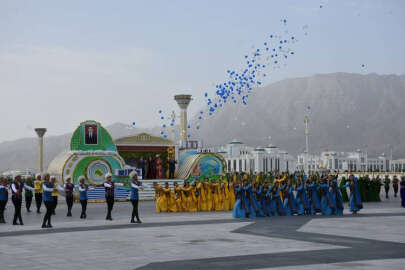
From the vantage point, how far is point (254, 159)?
5187 inches

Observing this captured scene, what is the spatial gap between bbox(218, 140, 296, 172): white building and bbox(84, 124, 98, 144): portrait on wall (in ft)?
300

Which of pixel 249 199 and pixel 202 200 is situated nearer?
pixel 249 199

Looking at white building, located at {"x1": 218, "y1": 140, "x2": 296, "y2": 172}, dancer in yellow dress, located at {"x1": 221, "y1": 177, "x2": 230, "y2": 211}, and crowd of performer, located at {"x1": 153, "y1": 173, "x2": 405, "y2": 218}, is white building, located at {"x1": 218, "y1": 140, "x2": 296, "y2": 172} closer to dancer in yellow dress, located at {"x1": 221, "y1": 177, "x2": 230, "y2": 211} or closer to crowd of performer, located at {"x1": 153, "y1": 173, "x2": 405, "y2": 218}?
dancer in yellow dress, located at {"x1": 221, "y1": 177, "x2": 230, "y2": 211}

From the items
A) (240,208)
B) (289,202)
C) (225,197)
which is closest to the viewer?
(240,208)

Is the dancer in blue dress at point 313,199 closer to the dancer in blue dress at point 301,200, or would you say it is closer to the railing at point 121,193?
the dancer in blue dress at point 301,200

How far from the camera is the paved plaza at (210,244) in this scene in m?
10.6

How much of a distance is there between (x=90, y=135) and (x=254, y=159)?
9987 centimetres

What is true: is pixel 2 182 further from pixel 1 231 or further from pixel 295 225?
pixel 295 225

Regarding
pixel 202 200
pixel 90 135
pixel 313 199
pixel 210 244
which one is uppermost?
pixel 90 135

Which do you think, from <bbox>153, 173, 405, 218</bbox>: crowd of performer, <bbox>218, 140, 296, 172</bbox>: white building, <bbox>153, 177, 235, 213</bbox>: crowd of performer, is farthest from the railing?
<bbox>218, 140, 296, 172</bbox>: white building

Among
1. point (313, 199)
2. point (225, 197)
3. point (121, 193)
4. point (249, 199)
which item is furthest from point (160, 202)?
point (121, 193)

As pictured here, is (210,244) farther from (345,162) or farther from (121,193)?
(345,162)

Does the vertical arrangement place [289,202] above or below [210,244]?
above

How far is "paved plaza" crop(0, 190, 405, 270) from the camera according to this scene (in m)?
10.6
